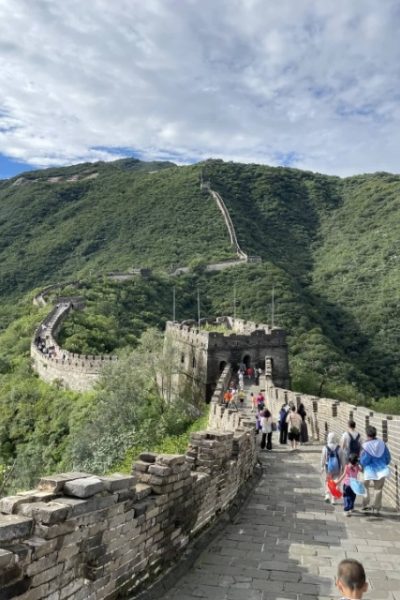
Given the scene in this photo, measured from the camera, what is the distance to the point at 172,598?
5.56m

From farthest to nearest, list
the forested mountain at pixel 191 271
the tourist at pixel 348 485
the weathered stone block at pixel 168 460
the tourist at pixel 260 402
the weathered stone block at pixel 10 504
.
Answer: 1. the forested mountain at pixel 191 271
2. the tourist at pixel 260 402
3. the tourist at pixel 348 485
4. the weathered stone block at pixel 168 460
5. the weathered stone block at pixel 10 504

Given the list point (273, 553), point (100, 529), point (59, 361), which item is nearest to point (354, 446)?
point (273, 553)

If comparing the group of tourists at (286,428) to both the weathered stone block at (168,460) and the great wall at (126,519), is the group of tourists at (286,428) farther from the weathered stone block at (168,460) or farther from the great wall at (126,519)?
the weathered stone block at (168,460)

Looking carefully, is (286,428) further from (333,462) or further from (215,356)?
(215,356)

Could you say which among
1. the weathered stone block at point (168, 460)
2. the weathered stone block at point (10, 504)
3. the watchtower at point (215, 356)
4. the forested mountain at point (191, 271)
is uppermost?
the forested mountain at point (191, 271)

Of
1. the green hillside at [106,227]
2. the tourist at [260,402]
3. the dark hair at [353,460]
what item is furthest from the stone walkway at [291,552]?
the green hillside at [106,227]

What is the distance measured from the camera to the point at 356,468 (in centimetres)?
871

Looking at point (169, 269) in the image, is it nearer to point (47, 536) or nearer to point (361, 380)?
point (361, 380)

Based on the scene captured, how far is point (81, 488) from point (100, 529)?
0.51 metres

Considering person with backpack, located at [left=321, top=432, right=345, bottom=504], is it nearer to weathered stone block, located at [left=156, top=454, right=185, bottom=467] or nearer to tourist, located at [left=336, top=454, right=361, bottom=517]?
tourist, located at [left=336, top=454, right=361, bottom=517]

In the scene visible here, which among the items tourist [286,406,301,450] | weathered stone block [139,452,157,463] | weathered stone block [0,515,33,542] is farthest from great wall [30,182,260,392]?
weathered stone block [0,515,33,542]

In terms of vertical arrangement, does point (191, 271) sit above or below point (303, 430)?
above

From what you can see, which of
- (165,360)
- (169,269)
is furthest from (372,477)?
(169,269)

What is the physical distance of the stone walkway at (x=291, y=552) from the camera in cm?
577
